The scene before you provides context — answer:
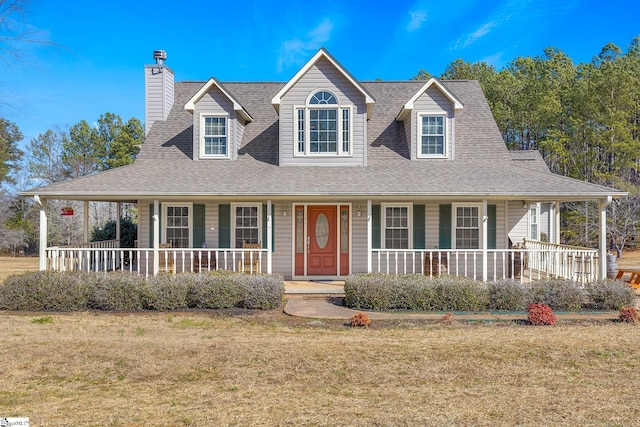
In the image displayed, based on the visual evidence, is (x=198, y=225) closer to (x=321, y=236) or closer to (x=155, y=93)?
(x=321, y=236)

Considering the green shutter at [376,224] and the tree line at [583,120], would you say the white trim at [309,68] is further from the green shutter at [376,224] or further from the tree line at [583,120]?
the tree line at [583,120]

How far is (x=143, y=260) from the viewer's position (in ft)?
46.5

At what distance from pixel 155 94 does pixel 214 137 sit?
3732 mm

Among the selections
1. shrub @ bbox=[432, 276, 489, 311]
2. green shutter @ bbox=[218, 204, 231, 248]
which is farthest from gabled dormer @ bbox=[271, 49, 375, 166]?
shrub @ bbox=[432, 276, 489, 311]

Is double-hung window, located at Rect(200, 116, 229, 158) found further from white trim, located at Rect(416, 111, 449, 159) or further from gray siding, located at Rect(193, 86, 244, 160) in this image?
white trim, located at Rect(416, 111, 449, 159)

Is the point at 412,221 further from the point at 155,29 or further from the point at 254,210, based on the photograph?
the point at 155,29

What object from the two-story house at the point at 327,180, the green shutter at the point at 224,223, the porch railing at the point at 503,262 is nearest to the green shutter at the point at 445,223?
the two-story house at the point at 327,180

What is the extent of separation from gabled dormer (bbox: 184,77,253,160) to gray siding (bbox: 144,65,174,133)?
2.47m

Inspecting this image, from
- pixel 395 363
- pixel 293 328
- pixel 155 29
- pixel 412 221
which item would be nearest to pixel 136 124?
pixel 155 29

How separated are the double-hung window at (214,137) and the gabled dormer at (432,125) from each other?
5.98m

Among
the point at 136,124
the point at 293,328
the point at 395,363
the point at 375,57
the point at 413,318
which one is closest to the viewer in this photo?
the point at 395,363

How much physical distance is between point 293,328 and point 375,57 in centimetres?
2284

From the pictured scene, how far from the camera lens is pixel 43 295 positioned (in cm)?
1041

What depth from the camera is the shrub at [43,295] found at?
10398mm
